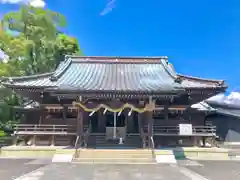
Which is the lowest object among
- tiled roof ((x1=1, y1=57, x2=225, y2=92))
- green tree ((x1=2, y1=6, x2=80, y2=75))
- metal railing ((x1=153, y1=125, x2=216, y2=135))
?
metal railing ((x1=153, y1=125, x2=216, y2=135))

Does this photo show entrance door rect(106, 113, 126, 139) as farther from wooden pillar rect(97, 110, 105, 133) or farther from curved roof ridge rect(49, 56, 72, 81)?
curved roof ridge rect(49, 56, 72, 81)

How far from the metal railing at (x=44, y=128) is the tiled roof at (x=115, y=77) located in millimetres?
2936

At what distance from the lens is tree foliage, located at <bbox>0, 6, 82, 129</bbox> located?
21.1m

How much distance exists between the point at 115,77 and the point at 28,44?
10.7m

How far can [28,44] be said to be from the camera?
21.9 metres

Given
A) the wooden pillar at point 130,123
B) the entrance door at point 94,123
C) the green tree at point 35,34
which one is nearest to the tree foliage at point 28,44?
the green tree at point 35,34

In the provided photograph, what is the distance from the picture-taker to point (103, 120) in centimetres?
1712

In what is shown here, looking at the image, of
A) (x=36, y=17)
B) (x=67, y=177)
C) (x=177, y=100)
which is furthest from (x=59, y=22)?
(x=67, y=177)

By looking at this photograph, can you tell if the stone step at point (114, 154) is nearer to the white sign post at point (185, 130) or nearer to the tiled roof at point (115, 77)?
the white sign post at point (185, 130)

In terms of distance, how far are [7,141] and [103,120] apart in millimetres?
8914

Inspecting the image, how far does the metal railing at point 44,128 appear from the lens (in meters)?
15.5

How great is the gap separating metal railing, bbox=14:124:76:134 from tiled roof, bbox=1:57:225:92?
2936 mm

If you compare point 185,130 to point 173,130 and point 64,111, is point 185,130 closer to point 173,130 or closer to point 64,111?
point 173,130

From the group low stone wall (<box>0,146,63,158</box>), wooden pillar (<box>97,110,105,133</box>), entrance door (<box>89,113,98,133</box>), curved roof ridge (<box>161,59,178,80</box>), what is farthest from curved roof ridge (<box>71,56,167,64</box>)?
low stone wall (<box>0,146,63,158</box>)
